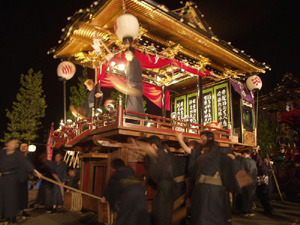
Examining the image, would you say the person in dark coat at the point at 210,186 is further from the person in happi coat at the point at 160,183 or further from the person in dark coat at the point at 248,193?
the person in dark coat at the point at 248,193

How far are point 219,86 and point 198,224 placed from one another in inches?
370

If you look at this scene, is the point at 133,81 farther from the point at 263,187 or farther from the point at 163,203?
the point at 263,187

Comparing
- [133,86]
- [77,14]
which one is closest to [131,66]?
[133,86]

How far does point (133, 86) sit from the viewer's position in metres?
7.42

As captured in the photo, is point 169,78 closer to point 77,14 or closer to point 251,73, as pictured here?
point 251,73

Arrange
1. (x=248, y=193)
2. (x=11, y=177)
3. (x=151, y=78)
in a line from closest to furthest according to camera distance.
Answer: (x=11, y=177)
(x=248, y=193)
(x=151, y=78)

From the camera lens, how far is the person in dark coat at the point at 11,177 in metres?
5.40

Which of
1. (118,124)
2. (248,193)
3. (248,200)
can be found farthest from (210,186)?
(248,200)

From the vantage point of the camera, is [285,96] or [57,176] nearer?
[57,176]

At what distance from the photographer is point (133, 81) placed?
746cm

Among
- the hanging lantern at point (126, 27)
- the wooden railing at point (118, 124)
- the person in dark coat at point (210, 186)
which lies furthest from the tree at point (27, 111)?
the person in dark coat at point (210, 186)

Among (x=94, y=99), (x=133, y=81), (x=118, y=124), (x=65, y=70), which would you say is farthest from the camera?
(x=94, y=99)

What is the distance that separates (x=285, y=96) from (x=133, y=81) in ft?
43.0

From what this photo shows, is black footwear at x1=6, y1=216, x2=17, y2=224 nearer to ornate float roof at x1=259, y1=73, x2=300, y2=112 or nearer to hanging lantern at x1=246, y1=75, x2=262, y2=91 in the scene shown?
hanging lantern at x1=246, y1=75, x2=262, y2=91
